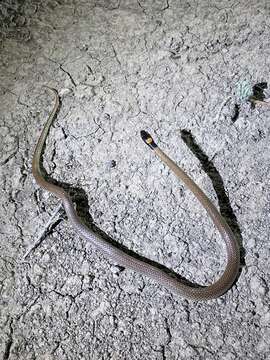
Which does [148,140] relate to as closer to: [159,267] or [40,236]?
[159,267]

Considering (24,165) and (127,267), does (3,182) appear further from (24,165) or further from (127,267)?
(127,267)

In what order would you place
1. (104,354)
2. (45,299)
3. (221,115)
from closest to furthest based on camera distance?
1. (104,354)
2. (45,299)
3. (221,115)

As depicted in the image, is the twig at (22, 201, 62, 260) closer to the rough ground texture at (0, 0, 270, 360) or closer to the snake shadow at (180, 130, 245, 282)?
the rough ground texture at (0, 0, 270, 360)

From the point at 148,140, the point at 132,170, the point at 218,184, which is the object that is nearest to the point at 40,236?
the point at 132,170

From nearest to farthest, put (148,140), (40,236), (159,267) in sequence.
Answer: (159,267)
(40,236)
(148,140)

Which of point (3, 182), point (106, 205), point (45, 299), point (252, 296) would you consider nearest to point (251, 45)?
point (106, 205)

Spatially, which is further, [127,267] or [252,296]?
[127,267]
